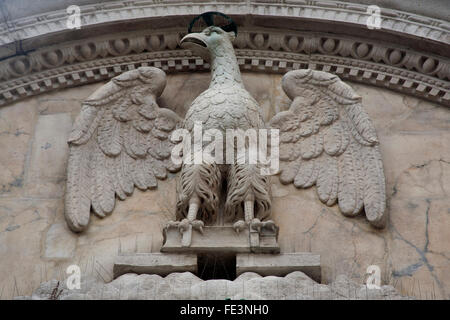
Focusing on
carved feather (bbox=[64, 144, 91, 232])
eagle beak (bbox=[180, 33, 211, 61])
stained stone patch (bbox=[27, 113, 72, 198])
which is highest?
eagle beak (bbox=[180, 33, 211, 61])

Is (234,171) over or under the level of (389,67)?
under

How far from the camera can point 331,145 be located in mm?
6020

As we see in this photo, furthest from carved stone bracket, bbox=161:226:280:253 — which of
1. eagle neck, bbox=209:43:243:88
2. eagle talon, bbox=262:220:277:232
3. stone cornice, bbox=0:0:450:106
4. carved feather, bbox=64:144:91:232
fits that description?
stone cornice, bbox=0:0:450:106

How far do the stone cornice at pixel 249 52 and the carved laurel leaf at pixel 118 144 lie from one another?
0.65 metres

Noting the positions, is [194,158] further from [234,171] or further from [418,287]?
[418,287]

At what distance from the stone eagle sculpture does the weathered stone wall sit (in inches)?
5.4

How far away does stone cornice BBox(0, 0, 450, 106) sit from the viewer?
6688mm

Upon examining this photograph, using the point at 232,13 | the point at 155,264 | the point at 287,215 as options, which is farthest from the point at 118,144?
the point at 232,13

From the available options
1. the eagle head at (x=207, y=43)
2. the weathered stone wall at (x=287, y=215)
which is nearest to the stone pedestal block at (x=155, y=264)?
the weathered stone wall at (x=287, y=215)

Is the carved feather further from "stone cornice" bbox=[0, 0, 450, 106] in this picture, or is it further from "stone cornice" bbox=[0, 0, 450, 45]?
"stone cornice" bbox=[0, 0, 450, 45]

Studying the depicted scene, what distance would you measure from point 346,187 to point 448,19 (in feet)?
6.12

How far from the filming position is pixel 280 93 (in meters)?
6.73

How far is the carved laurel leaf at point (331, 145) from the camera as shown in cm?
574
